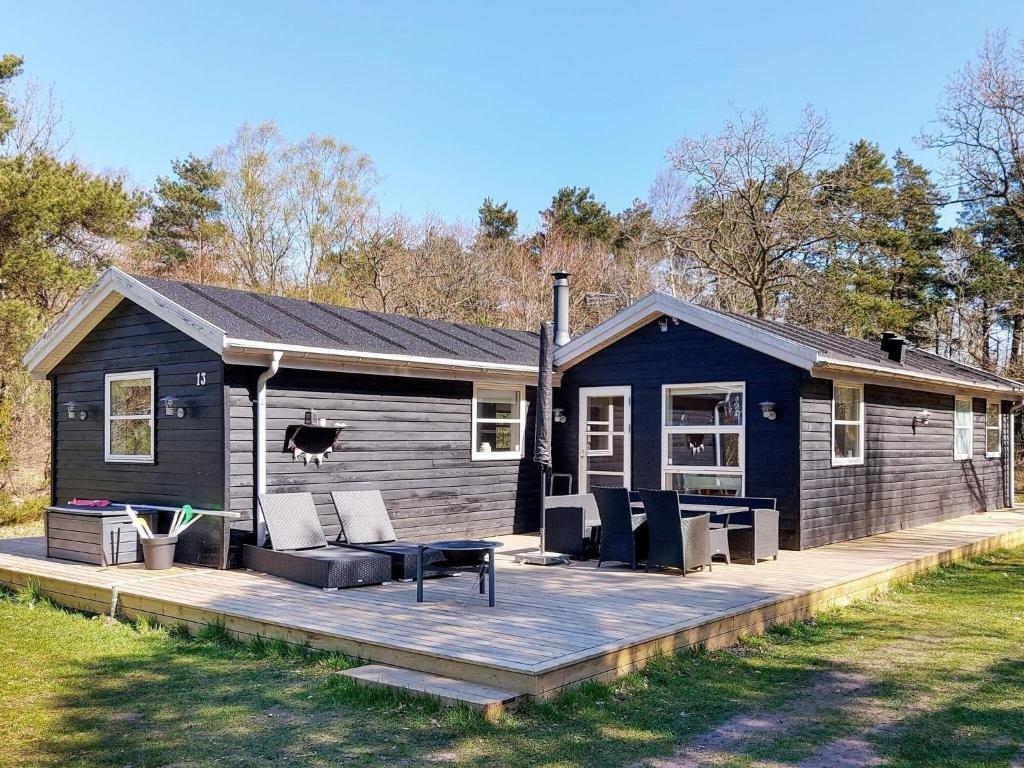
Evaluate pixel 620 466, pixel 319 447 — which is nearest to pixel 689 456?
pixel 620 466

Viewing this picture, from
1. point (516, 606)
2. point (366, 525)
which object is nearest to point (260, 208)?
point (366, 525)

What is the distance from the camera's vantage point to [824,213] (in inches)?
846

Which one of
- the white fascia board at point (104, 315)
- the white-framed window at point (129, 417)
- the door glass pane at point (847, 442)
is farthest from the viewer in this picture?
the door glass pane at point (847, 442)

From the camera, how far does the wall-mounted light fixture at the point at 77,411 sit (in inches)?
400

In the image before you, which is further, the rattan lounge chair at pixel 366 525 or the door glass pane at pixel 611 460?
the door glass pane at pixel 611 460

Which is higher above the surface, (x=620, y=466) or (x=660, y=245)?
(x=660, y=245)

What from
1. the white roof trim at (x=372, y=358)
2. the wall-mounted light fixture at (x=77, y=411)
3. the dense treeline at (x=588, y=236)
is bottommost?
the wall-mounted light fixture at (x=77, y=411)

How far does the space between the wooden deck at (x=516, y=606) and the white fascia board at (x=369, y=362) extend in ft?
6.77

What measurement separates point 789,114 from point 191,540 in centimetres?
1779

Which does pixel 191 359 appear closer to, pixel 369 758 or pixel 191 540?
pixel 191 540

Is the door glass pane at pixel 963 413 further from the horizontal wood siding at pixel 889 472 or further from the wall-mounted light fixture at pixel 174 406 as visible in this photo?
the wall-mounted light fixture at pixel 174 406

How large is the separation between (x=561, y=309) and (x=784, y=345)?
418 cm

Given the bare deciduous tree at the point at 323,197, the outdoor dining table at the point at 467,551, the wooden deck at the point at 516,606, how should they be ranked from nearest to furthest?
the wooden deck at the point at 516,606 < the outdoor dining table at the point at 467,551 < the bare deciduous tree at the point at 323,197

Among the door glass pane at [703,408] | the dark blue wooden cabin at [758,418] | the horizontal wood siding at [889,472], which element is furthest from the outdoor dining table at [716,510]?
the door glass pane at [703,408]
